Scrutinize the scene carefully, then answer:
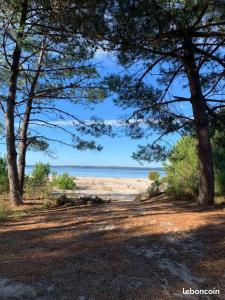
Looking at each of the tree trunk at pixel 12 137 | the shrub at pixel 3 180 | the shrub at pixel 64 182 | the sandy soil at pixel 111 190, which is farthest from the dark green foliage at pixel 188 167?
the shrub at pixel 64 182

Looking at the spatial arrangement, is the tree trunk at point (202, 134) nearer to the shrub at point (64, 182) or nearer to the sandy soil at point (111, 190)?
the sandy soil at point (111, 190)

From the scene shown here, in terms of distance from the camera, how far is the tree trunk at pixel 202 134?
27.4 feet

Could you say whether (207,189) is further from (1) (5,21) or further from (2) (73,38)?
(1) (5,21)

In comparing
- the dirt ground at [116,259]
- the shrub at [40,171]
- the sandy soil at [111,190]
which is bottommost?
the dirt ground at [116,259]

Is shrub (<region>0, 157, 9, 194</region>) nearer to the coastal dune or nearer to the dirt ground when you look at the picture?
the coastal dune

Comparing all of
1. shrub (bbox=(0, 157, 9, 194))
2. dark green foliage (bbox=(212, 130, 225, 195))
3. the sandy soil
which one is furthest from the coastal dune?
dark green foliage (bbox=(212, 130, 225, 195))

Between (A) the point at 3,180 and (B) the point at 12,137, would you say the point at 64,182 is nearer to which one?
(A) the point at 3,180

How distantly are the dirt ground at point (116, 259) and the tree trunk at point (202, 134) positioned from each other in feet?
6.14

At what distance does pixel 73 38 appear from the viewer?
8.45 m

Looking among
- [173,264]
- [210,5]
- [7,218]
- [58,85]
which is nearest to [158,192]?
[58,85]

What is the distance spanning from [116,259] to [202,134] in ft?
14.9

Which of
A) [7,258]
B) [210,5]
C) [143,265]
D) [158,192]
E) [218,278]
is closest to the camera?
[218,278]

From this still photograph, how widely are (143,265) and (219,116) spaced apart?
18.4ft

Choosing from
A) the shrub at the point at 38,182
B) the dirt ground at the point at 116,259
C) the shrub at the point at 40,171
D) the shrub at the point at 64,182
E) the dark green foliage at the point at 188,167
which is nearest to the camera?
the dirt ground at the point at 116,259
